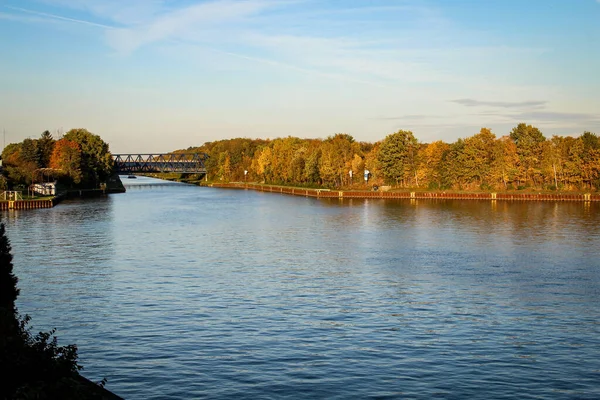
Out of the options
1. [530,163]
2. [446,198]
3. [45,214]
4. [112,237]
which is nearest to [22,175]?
[45,214]

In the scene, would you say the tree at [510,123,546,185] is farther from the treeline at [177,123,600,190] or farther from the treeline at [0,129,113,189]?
the treeline at [0,129,113,189]

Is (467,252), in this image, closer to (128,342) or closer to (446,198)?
(128,342)

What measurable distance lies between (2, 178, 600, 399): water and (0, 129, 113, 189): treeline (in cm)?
7566

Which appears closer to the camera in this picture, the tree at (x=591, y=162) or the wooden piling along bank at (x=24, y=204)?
the wooden piling along bank at (x=24, y=204)

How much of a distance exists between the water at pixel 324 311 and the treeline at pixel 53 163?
248ft

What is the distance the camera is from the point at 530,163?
153 m

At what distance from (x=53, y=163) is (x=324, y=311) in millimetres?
156344

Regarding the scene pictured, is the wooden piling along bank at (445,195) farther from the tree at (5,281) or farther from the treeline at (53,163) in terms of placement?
the tree at (5,281)

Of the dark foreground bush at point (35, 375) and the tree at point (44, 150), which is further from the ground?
the tree at point (44, 150)

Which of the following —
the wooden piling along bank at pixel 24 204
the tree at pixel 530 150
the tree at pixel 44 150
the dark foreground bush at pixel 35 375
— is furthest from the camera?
the tree at pixel 44 150

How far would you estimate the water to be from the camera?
2495 centimetres

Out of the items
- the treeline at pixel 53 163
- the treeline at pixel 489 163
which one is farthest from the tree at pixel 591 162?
the treeline at pixel 53 163

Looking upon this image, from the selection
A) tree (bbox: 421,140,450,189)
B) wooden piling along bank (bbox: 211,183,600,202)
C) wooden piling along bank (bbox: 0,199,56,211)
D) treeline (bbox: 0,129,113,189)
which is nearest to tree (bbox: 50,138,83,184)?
treeline (bbox: 0,129,113,189)

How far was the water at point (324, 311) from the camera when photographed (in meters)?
25.0
